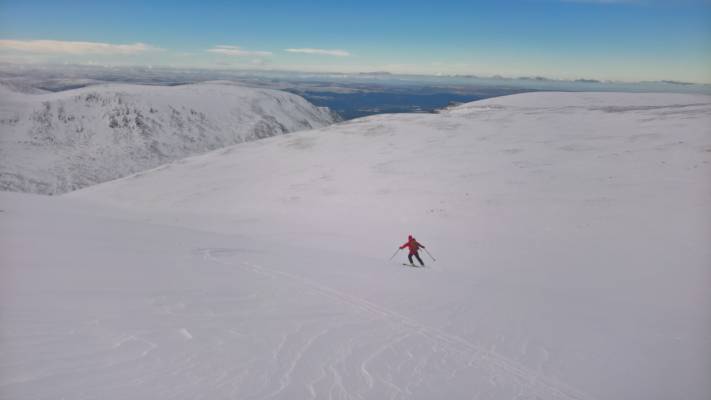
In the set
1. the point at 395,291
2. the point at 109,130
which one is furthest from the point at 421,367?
the point at 109,130

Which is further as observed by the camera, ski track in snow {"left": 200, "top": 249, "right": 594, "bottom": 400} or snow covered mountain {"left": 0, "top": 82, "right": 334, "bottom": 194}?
snow covered mountain {"left": 0, "top": 82, "right": 334, "bottom": 194}

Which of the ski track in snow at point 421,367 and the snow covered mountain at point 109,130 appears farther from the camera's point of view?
the snow covered mountain at point 109,130

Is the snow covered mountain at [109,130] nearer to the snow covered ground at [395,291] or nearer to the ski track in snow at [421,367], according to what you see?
the snow covered ground at [395,291]

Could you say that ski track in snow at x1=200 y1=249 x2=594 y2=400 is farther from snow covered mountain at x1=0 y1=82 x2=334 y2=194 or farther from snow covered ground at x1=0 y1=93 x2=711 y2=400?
snow covered mountain at x1=0 y1=82 x2=334 y2=194

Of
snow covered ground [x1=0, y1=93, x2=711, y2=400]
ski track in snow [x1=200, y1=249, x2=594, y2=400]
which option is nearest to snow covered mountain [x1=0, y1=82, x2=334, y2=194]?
snow covered ground [x1=0, y1=93, x2=711, y2=400]

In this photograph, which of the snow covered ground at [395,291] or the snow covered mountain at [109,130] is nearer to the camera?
the snow covered ground at [395,291]

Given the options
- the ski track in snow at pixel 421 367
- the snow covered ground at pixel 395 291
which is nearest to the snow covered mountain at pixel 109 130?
the snow covered ground at pixel 395 291

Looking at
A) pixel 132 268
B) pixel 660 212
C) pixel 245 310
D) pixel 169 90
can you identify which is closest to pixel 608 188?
pixel 660 212
